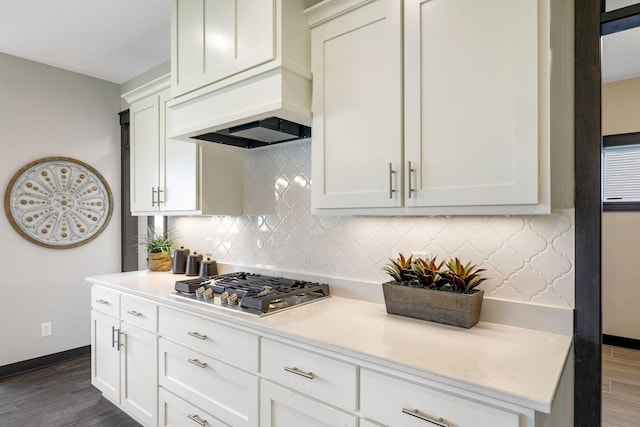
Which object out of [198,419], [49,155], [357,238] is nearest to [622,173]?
[357,238]

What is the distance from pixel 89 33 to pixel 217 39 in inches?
60.6

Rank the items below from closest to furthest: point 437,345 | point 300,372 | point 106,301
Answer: point 437,345 < point 300,372 < point 106,301

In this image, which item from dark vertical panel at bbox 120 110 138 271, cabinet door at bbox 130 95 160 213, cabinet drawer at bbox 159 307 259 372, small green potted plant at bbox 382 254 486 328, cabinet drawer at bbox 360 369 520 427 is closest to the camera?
cabinet drawer at bbox 360 369 520 427

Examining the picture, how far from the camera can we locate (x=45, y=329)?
3227 millimetres

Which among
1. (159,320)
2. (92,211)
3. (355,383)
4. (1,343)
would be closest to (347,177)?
(355,383)

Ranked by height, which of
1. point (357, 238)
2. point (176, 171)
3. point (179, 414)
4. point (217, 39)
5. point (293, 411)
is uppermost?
point (217, 39)

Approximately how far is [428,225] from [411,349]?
2.19ft

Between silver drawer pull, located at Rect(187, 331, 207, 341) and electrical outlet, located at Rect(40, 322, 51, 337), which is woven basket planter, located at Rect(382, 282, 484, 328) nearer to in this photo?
silver drawer pull, located at Rect(187, 331, 207, 341)

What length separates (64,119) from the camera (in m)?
3.37

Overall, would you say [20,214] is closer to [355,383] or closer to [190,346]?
[190,346]

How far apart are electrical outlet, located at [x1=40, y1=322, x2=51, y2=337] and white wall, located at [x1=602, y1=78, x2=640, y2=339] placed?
5.48 metres

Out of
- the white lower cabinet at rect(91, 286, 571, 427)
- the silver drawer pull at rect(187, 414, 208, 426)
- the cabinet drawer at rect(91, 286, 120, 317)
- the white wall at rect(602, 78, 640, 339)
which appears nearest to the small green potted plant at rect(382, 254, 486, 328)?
the white lower cabinet at rect(91, 286, 571, 427)

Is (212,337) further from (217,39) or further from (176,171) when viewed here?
(217,39)

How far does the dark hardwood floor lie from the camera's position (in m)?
2.40
